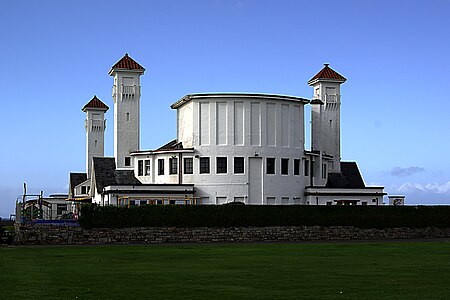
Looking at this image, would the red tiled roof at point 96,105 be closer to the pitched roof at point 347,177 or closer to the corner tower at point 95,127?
the corner tower at point 95,127

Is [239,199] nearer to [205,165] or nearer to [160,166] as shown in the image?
[205,165]

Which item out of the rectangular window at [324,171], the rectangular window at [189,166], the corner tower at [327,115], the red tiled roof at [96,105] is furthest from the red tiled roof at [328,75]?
the red tiled roof at [96,105]

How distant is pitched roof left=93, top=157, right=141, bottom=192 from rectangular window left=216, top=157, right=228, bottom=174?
29.5ft

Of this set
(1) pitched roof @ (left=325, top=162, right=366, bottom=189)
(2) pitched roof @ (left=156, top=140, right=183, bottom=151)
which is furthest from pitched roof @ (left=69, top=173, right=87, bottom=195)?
(1) pitched roof @ (left=325, top=162, right=366, bottom=189)

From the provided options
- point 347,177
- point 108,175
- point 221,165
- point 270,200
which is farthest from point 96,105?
point 270,200

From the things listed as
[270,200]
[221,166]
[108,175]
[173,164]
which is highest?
[173,164]

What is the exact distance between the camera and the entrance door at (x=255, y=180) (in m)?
72.8

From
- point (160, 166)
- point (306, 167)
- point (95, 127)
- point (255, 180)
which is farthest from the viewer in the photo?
point (95, 127)

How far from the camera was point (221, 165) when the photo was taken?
239 ft

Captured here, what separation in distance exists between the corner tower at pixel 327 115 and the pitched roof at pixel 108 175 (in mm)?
19408

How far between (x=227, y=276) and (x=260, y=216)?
3223cm

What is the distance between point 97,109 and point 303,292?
8862 centimetres

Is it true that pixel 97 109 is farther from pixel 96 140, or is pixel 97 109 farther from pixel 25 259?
pixel 25 259

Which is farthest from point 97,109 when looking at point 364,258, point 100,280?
point 100,280
